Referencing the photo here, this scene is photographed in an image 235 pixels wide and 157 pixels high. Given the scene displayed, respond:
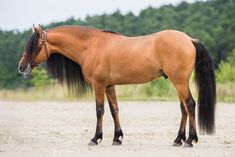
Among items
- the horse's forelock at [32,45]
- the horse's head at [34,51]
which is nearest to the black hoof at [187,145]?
the horse's head at [34,51]

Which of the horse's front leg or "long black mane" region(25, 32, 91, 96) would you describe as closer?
the horse's front leg

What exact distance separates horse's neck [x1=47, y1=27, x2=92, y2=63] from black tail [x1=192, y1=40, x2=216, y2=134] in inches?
86.5

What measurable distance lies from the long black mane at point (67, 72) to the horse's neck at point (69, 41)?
25 cm

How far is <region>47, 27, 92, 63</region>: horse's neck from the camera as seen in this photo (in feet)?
40.0

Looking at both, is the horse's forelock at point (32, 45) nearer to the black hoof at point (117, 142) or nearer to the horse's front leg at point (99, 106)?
the horse's front leg at point (99, 106)

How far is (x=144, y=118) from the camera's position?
17734 mm

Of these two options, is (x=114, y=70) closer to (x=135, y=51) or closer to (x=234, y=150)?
(x=135, y=51)

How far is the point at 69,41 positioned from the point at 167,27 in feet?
167

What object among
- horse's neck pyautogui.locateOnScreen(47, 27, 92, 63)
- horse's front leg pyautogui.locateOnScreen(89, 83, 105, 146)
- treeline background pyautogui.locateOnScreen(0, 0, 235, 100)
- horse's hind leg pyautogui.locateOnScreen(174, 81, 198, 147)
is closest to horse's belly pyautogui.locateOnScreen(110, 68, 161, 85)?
horse's front leg pyautogui.locateOnScreen(89, 83, 105, 146)

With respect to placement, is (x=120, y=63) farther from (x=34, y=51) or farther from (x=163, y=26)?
(x=163, y=26)

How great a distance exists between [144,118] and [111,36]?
599cm

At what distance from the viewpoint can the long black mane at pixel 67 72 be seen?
12523 millimetres

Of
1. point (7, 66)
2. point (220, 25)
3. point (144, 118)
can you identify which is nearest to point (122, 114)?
point (144, 118)

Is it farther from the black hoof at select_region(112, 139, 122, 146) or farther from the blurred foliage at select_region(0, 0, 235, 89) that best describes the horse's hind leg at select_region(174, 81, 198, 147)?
the blurred foliage at select_region(0, 0, 235, 89)
